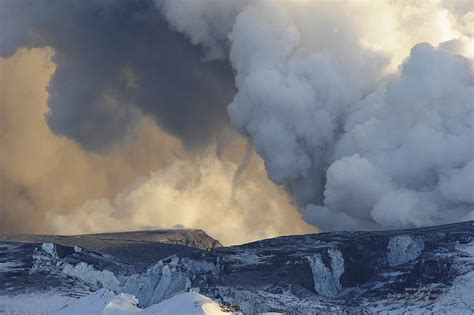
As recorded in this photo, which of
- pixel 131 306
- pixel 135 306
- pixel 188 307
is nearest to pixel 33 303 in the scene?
pixel 135 306

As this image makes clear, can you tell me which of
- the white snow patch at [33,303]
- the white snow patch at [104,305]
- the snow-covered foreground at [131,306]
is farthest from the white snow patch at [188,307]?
the white snow patch at [33,303]

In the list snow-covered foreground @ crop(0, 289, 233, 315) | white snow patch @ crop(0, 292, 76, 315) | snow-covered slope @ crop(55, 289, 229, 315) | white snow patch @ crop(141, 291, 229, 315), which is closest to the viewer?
white snow patch @ crop(141, 291, 229, 315)

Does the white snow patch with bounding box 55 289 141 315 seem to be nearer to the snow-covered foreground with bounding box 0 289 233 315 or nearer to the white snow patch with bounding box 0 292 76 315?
the snow-covered foreground with bounding box 0 289 233 315

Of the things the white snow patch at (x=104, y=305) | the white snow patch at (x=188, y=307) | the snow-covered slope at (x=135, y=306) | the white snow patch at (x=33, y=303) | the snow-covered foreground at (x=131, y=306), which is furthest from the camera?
the white snow patch at (x=33, y=303)

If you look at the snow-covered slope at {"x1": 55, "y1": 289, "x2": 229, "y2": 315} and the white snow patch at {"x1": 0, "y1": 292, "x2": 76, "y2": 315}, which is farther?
the white snow patch at {"x1": 0, "y1": 292, "x2": 76, "y2": 315}

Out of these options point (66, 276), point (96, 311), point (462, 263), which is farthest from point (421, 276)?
point (96, 311)

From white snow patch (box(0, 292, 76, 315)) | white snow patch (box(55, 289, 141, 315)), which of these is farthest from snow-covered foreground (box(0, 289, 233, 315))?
white snow patch (box(0, 292, 76, 315))

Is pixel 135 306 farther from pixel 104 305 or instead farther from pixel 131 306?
pixel 104 305

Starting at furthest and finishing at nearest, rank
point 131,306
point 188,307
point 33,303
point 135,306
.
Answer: point 33,303 < point 135,306 < point 131,306 < point 188,307

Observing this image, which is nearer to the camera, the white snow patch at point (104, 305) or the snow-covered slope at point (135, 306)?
the snow-covered slope at point (135, 306)

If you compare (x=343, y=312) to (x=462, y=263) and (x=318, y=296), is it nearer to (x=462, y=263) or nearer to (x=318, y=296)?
(x=318, y=296)

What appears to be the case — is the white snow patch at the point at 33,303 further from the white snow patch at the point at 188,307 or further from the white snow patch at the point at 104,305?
the white snow patch at the point at 188,307
